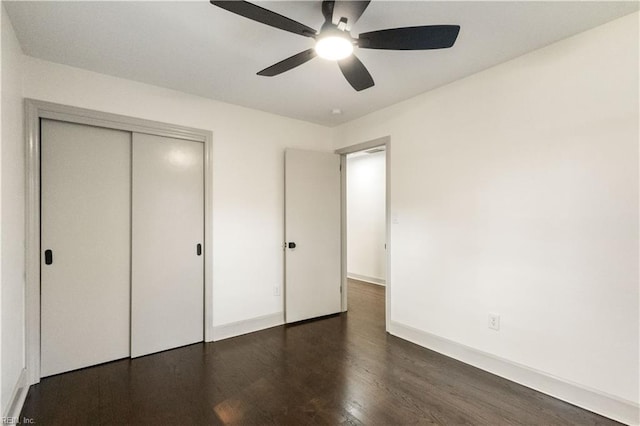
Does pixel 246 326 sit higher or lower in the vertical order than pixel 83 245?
lower

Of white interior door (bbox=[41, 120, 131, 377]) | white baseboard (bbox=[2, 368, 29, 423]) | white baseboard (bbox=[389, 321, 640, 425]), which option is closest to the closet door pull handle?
white interior door (bbox=[41, 120, 131, 377])

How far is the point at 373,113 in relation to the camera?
3615 millimetres

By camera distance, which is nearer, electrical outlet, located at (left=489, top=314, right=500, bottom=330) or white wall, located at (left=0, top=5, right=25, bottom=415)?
white wall, located at (left=0, top=5, right=25, bottom=415)

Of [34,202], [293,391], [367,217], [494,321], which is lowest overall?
[293,391]

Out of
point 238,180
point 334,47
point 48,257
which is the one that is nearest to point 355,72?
point 334,47

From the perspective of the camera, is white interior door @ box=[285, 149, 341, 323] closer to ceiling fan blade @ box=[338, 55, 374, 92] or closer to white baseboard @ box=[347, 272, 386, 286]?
ceiling fan blade @ box=[338, 55, 374, 92]

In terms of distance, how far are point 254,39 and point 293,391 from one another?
253 cm

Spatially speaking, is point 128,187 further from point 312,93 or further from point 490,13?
point 490,13

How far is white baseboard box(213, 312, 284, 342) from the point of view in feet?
10.5

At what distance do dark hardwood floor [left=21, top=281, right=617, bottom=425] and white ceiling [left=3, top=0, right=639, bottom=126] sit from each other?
8.24 feet

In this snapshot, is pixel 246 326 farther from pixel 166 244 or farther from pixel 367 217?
pixel 367 217

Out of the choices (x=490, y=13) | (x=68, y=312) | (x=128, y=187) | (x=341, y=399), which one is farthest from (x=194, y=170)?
(x=490, y=13)

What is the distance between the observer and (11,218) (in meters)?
1.94

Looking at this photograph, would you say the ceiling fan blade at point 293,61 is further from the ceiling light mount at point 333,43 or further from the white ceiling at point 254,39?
the white ceiling at point 254,39
